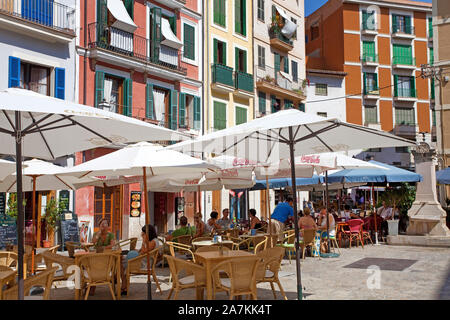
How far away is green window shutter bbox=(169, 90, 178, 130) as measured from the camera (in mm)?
23109

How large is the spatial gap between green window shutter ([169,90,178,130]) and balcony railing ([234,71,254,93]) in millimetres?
5152

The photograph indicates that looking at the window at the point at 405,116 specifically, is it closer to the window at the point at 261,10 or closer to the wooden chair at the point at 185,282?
the window at the point at 261,10

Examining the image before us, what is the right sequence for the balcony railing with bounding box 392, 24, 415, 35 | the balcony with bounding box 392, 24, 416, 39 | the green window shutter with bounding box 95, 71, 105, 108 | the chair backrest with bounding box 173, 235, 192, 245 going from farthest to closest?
the balcony railing with bounding box 392, 24, 415, 35 < the balcony with bounding box 392, 24, 416, 39 < the green window shutter with bounding box 95, 71, 105, 108 < the chair backrest with bounding box 173, 235, 192, 245

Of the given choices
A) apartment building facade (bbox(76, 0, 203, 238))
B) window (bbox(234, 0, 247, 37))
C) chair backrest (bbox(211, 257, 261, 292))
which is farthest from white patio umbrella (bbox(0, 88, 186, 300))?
window (bbox(234, 0, 247, 37))

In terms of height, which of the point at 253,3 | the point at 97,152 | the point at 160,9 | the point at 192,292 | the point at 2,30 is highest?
the point at 253,3

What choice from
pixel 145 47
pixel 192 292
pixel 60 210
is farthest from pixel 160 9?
pixel 192 292

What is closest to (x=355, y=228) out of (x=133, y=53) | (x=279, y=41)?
(x=133, y=53)

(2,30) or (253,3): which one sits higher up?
(253,3)

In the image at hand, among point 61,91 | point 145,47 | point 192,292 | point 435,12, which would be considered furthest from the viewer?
point 435,12

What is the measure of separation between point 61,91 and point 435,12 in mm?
21265

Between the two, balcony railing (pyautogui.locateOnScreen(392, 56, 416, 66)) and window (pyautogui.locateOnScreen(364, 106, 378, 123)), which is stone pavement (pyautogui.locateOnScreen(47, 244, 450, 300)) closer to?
window (pyautogui.locateOnScreen(364, 106, 378, 123))

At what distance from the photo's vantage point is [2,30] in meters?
16.5
